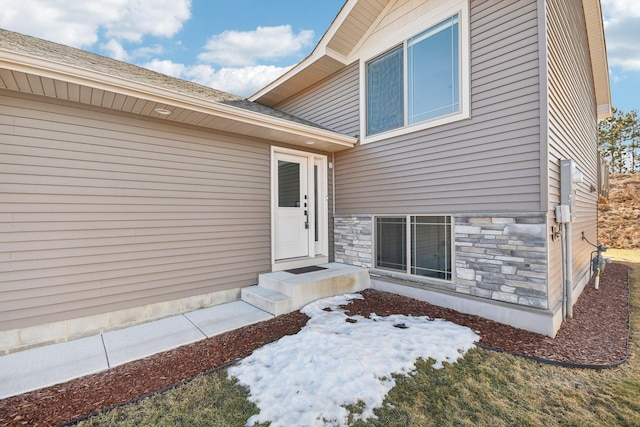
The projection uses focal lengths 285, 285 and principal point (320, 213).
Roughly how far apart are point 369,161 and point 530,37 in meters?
2.79

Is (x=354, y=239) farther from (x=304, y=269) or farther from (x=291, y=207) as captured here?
(x=291, y=207)

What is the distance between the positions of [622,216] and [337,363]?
1456 cm

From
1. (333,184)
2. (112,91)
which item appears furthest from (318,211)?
(112,91)

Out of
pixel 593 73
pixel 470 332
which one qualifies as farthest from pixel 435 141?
pixel 593 73

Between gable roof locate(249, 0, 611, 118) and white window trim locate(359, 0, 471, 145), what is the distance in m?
0.43

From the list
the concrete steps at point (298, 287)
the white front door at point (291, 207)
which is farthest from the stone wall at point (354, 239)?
the white front door at point (291, 207)

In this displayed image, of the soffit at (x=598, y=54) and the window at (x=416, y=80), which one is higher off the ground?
the soffit at (x=598, y=54)

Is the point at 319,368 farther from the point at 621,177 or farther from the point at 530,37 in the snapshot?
the point at 621,177

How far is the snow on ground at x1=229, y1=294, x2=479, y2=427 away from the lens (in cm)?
214

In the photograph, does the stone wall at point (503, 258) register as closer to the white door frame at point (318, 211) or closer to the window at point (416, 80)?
the window at point (416, 80)

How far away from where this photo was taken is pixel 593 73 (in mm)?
7832

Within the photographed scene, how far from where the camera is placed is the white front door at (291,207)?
538 centimetres

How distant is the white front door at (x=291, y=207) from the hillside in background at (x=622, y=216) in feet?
40.0

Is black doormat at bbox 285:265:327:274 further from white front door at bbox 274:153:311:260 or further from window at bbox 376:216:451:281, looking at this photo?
window at bbox 376:216:451:281
